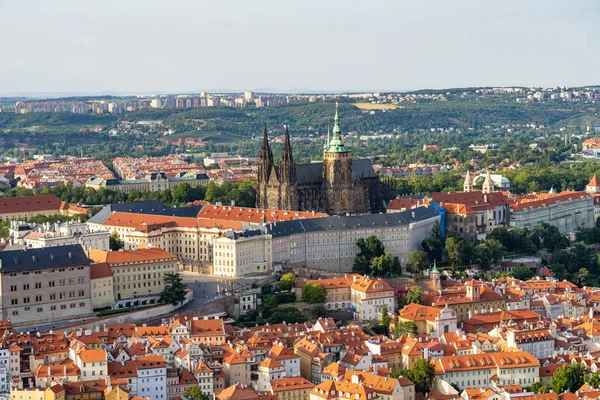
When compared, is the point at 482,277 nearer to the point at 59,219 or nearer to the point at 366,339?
the point at 366,339

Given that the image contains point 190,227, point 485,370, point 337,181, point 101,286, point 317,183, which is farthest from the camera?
point 317,183

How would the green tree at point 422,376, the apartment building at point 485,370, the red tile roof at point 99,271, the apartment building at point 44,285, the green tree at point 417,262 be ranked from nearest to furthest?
Answer: the green tree at point 422,376 → the apartment building at point 485,370 → the apartment building at point 44,285 → the red tile roof at point 99,271 → the green tree at point 417,262

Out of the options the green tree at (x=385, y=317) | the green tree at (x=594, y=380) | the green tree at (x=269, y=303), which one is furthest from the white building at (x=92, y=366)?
the green tree at (x=594, y=380)

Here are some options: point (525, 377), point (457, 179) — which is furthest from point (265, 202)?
point (457, 179)

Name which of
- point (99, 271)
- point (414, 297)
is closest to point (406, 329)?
point (414, 297)

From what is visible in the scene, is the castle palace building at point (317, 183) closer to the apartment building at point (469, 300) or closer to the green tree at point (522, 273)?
the green tree at point (522, 273)

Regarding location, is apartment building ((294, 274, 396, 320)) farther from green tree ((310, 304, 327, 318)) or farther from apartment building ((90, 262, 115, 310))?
apartment building ((90, 262, 115, 310))

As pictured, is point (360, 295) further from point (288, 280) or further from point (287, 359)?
point (287, 359)
